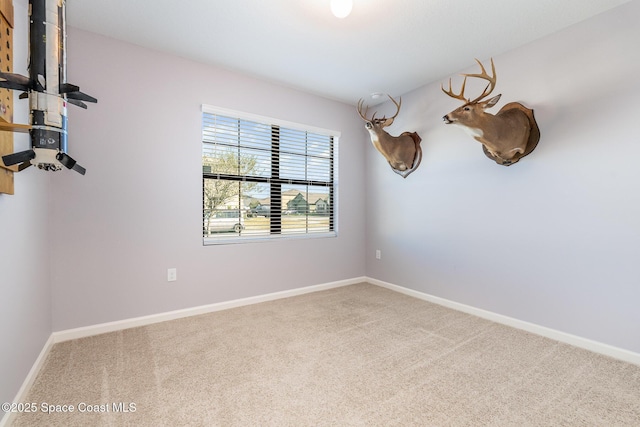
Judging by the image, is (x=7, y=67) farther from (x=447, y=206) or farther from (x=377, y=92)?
(x=447, y=206)

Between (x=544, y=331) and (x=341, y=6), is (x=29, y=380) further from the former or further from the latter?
(x=544, y=331)

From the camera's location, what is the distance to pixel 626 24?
211 centimetres

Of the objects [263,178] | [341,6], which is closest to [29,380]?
[263,178]

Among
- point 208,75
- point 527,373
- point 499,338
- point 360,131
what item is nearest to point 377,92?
point 360,131

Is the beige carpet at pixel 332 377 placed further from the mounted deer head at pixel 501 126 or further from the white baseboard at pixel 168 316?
the mounted deer head at pixel 501 126

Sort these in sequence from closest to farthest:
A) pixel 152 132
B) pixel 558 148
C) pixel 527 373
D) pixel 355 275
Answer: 1. pixel 527 373
2. pixel 558 148
3. pixel 152 132
4. pixel 355 275

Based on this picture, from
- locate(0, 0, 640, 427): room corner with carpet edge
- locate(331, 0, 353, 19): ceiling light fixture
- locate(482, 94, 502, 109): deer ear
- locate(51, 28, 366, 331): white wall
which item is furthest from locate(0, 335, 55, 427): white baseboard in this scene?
locate(482, 94, 502, 109): deer ear

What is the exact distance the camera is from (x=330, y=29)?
7.83 feet

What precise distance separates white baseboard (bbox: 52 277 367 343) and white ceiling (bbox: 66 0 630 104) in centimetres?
247

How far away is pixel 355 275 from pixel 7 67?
3798 mm

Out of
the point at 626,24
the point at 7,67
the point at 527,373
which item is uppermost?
the point at 626,24

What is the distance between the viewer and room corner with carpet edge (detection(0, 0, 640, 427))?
5.42 feet

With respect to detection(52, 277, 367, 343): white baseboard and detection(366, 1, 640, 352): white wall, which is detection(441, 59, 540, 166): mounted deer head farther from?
detection(52, 277, 367, 343): white baseboard

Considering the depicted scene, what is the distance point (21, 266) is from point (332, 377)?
6.50 feet
